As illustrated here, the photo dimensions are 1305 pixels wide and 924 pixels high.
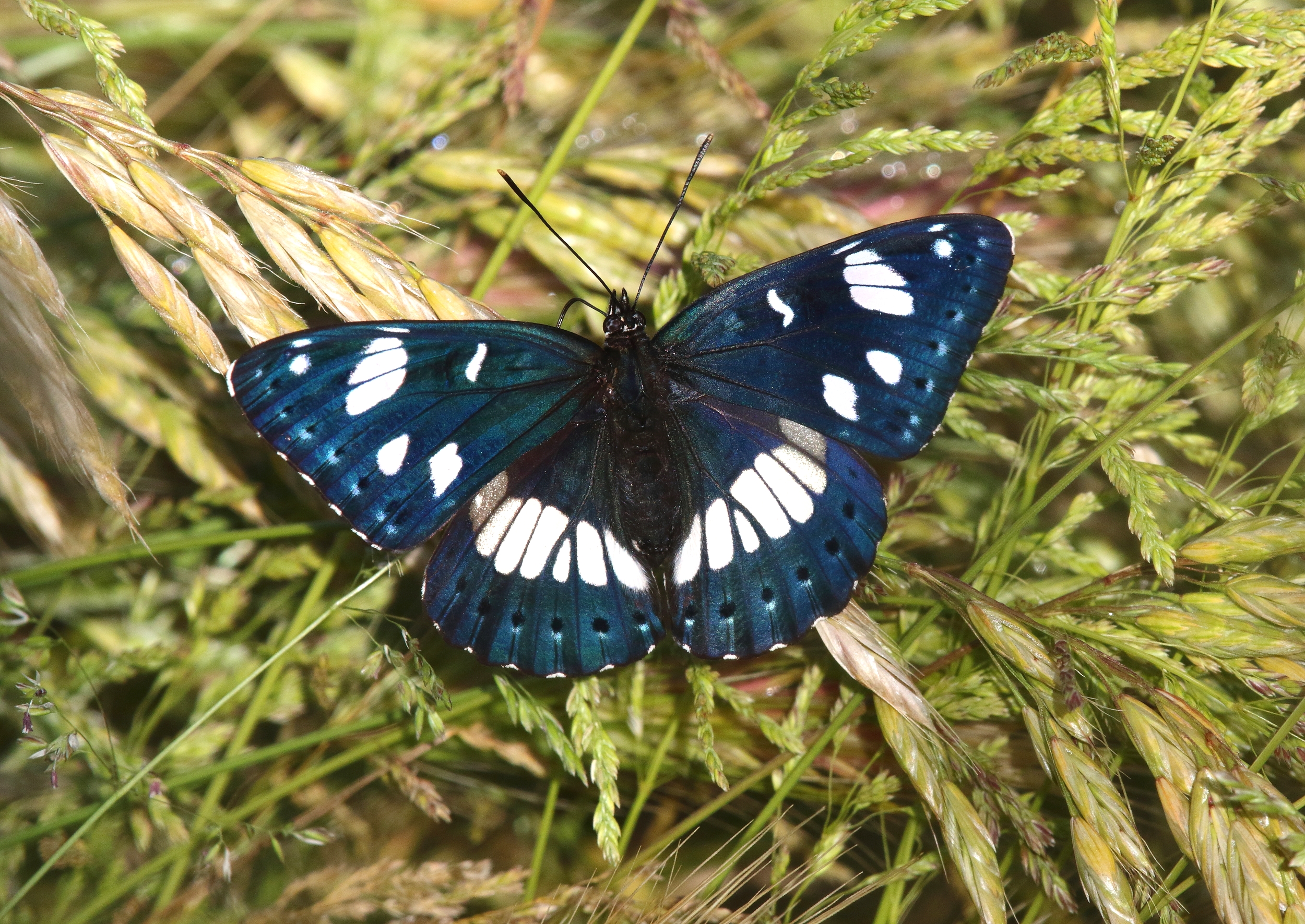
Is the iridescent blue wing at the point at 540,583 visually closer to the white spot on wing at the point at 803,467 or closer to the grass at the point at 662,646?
the grass at the point at 662,646

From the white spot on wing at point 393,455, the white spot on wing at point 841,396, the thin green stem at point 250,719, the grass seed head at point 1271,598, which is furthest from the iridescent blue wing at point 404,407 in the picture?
the grass seed head at point 1271,598

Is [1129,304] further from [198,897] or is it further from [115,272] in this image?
[115,272]

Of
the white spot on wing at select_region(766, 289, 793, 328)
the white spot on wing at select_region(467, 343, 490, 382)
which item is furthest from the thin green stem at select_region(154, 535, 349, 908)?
the white spot on wing at select_region(766, 289, 793, 328)

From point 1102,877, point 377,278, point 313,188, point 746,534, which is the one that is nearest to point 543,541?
point 746,534

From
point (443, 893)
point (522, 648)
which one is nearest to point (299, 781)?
point (443, 893)

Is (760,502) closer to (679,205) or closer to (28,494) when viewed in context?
(679,205)
